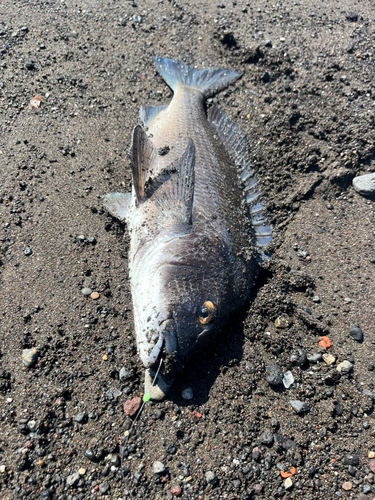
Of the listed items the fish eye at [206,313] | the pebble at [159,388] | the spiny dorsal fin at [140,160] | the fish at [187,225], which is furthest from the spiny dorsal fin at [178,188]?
the pebble at [159,388]

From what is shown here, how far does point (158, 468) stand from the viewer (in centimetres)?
255

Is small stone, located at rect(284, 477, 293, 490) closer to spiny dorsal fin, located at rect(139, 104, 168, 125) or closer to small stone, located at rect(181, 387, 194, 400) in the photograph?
small stone, located at rect(181, 387, 194, 400)

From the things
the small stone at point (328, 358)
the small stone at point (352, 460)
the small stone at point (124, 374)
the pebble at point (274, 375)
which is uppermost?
the small stone at point (124, 374)

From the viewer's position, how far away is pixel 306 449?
2697mm

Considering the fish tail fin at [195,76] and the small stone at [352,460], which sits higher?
the fish tail fin at [195,76]

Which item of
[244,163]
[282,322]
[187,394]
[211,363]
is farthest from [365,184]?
[187,394]

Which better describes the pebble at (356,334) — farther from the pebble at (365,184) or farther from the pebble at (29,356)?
the pebble at (29,356)

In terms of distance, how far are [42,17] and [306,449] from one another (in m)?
7.23

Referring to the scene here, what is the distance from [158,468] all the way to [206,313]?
1.32 metres

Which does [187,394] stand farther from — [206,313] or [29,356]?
[29,356]

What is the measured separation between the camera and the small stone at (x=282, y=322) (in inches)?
130

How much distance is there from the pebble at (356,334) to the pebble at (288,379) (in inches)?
31.5

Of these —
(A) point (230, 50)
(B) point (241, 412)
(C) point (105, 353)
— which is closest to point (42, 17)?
(A) point (230, 50)

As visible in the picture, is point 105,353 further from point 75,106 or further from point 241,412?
point 75,106
